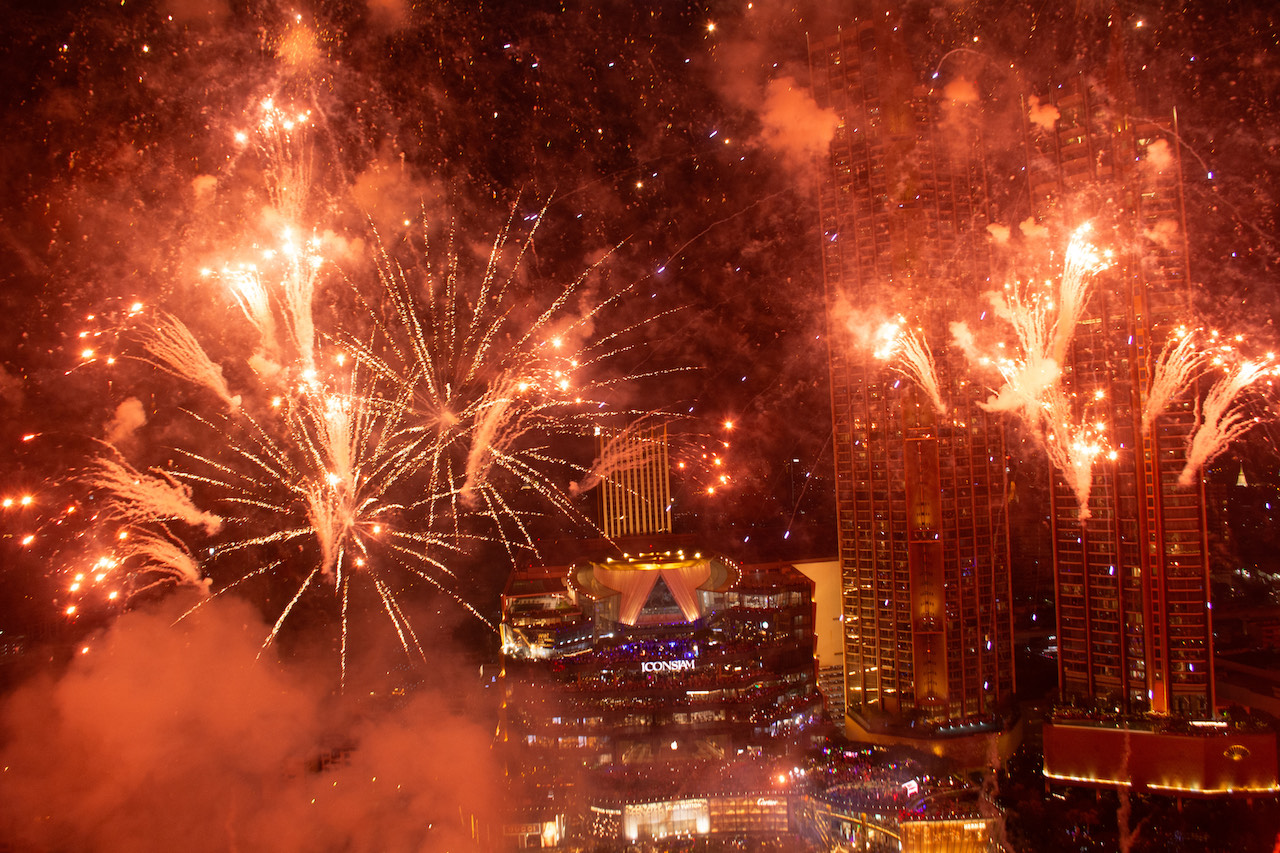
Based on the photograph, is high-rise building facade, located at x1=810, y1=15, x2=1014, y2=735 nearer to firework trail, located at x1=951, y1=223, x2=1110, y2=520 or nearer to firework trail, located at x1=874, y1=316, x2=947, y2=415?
firework trail, located at x1=874, y1=316, x2=947, y2=415

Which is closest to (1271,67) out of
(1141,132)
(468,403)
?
(1141,132)

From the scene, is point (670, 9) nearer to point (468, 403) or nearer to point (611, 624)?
point (468, 403)

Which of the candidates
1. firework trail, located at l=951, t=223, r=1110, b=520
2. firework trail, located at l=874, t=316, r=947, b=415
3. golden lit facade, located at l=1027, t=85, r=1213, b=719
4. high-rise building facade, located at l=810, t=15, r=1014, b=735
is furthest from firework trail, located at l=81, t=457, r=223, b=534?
golden lit facade, located at l=1027, t=85, r=1213, b=719

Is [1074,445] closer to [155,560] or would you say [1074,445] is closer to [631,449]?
[631,449]

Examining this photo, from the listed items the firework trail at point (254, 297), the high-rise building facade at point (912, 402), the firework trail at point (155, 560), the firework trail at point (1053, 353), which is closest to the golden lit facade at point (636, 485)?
the high-rise building facade at point (912, 402)

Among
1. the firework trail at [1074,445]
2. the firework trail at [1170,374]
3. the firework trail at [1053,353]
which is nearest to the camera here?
the firework trail at [1170,374]

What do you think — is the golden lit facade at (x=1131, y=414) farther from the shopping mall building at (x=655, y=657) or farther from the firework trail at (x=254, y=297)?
the firework trail at (x=254, y=297)

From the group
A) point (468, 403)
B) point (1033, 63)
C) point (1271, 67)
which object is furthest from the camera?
point (468, 403)

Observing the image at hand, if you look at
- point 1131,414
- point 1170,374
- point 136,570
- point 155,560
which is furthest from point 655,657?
point 1170,374
